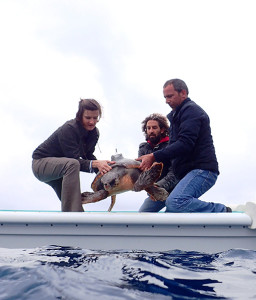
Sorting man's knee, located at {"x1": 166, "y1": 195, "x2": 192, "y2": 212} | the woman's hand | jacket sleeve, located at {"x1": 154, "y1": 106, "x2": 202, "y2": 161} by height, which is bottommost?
man's knee, located at {"x1": 166, "y1": 195, "x2": 192, "y2": 212}

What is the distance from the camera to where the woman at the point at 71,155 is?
4891mm

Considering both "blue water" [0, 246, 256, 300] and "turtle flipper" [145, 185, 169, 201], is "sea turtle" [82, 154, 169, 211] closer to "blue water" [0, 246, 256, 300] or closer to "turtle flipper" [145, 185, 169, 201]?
"turtle flipper" [145, 185, 169, 201]

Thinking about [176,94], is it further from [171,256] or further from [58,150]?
[171,256]

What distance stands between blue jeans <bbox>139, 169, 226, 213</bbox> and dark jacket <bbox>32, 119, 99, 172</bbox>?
3.60ft

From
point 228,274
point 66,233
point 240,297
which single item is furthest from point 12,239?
point 240,297

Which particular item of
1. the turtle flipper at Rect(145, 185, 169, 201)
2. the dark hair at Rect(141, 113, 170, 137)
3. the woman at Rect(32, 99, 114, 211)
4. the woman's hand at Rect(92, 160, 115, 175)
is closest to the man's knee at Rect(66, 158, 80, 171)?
the woman at Rect(32, 99, 114, 211)

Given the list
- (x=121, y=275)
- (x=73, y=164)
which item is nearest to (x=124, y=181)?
(x=73, y=164)

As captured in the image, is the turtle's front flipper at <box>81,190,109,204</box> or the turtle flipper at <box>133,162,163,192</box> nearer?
the turtle flipper at <box>133,162,163,192</box>

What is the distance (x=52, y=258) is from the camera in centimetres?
380

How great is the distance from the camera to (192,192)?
4734 millimetres

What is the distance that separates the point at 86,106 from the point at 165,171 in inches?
55.4

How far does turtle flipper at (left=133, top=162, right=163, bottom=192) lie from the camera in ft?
16.0

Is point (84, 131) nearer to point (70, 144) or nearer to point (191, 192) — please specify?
point (70, 144)

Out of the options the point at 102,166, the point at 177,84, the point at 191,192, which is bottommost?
the point at 191,192
